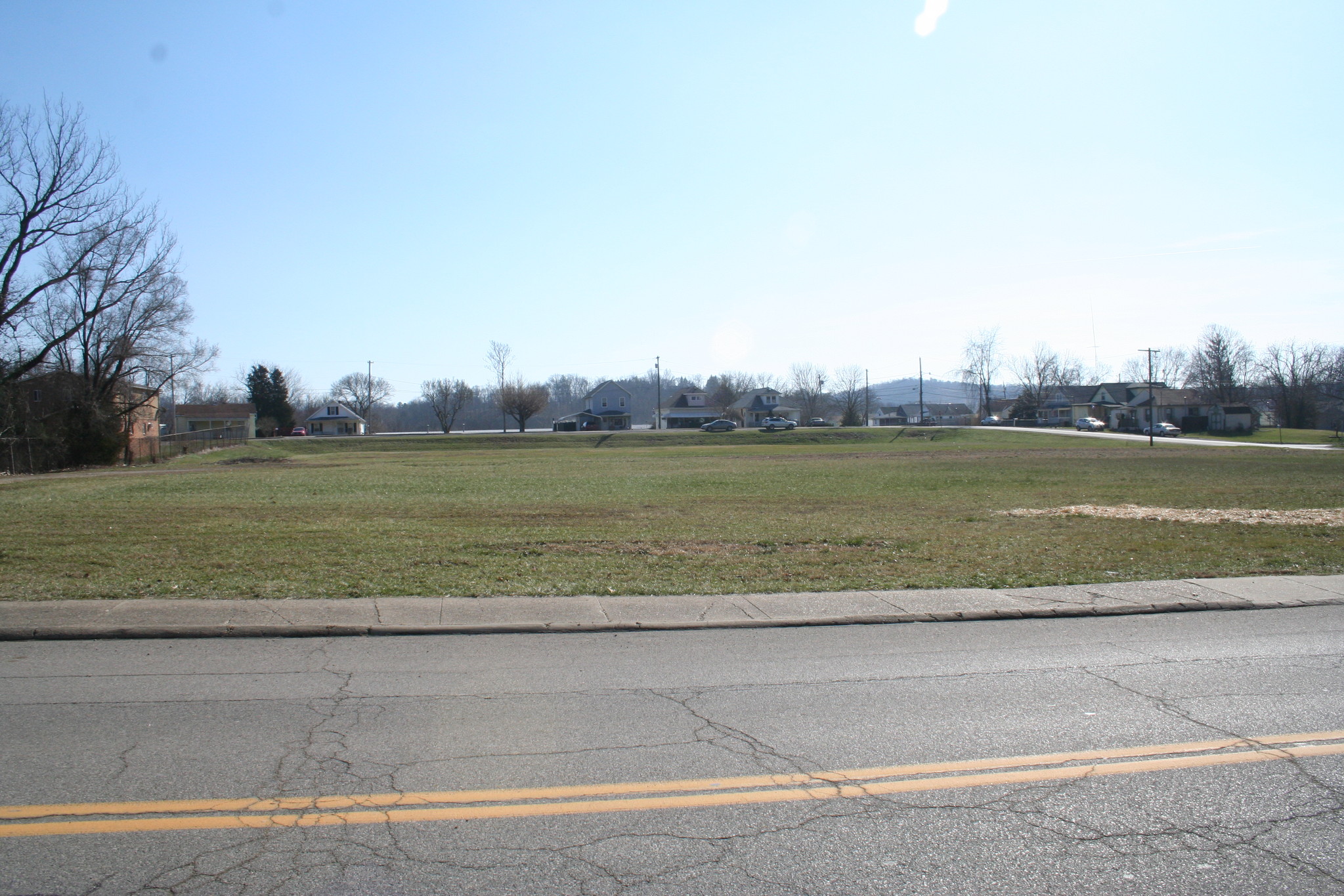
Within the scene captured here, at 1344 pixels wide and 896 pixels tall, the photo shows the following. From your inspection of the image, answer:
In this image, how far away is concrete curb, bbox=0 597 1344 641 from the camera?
8.15m

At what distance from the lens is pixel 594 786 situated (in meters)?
4.69

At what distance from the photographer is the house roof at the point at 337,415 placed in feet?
393

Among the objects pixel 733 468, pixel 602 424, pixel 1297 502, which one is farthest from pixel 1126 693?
pixel 602 424

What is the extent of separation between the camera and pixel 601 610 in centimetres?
921

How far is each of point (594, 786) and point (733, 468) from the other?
1386 inches

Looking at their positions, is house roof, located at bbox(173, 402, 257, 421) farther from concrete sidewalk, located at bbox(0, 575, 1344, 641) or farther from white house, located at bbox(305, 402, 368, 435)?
concrete sidewalk, located at bbox(0, 575, 1344, 641)

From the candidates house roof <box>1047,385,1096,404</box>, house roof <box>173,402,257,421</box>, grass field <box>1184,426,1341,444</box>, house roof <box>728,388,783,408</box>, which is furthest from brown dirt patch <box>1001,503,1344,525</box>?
house roof <box>1047,385,1096,404</box>

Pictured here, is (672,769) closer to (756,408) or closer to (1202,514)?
(1202,514)

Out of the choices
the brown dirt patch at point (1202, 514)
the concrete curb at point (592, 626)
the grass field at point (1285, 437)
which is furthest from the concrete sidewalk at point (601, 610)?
the grass field at point (1285, 437)

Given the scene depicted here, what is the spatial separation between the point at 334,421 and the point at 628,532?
115367 mm

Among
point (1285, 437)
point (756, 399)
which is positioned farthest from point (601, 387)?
point (1285, 437)

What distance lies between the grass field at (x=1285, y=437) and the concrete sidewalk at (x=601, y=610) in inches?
3056

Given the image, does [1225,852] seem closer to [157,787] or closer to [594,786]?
[594,786]

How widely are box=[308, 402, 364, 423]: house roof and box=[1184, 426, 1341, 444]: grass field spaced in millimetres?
106240
